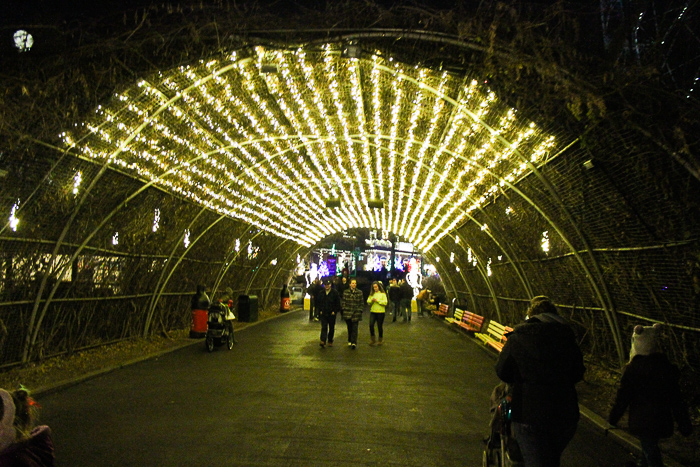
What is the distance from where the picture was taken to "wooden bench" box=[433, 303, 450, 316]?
2480 cm

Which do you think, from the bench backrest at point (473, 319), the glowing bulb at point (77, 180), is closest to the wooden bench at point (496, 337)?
the bench backrest at point (473, 319)

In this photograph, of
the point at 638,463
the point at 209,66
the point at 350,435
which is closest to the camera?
the point at 638,463

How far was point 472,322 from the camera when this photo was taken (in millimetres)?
16891

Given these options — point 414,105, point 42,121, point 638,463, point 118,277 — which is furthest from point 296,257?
point 638,463

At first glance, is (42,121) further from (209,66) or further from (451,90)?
(451,90)

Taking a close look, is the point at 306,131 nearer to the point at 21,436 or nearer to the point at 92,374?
the point at 92,374

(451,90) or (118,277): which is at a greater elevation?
(451,90)

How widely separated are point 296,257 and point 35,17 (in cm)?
2424

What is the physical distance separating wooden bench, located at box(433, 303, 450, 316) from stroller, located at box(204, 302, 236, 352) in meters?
13.5

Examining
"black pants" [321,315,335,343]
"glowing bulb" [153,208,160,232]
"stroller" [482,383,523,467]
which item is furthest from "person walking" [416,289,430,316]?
"stroller" [482,383,523,467]

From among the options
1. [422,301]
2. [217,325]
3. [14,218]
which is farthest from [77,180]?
[422,301]

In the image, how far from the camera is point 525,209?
1184 centimetres

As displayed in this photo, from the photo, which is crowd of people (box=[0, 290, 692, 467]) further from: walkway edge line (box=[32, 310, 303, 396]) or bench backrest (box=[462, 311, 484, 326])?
bench backrest (box=[462, 311, 484, 326])

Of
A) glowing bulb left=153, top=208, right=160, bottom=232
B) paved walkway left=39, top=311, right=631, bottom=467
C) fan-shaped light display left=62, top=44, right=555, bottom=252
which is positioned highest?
fan-shaped light display left=62, top=44, right=555, bottom=252
